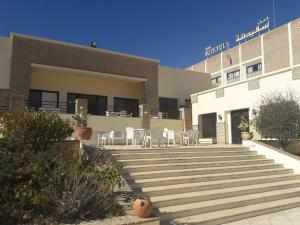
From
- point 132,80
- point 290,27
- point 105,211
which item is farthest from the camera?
point 290,27

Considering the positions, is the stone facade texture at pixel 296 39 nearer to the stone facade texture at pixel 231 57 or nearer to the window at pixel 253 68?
the window at pixel 253 68

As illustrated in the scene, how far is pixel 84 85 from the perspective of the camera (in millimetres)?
20609

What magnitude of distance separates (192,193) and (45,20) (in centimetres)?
1619

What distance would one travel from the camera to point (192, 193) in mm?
7652

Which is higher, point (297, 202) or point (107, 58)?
point (107, 58)

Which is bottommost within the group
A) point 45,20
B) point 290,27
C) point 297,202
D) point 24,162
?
point 297,202

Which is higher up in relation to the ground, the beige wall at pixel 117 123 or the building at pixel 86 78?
the building at pixel 86 78

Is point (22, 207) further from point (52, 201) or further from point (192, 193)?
point (192, 193)

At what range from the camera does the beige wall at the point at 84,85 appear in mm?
19188

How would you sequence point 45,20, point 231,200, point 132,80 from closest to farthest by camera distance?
point 231,200 → point 45,20 → point 132,80

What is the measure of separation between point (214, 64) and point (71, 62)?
2865cm

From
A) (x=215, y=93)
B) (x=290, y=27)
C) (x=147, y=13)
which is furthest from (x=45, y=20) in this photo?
(x=290, y=27)

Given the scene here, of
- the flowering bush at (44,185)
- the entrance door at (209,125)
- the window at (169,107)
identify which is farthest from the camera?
the window at (169,107)

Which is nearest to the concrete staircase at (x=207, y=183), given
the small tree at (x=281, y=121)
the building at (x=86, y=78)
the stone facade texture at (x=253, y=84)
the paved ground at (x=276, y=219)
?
the paved ground at (x=276, y=219)
